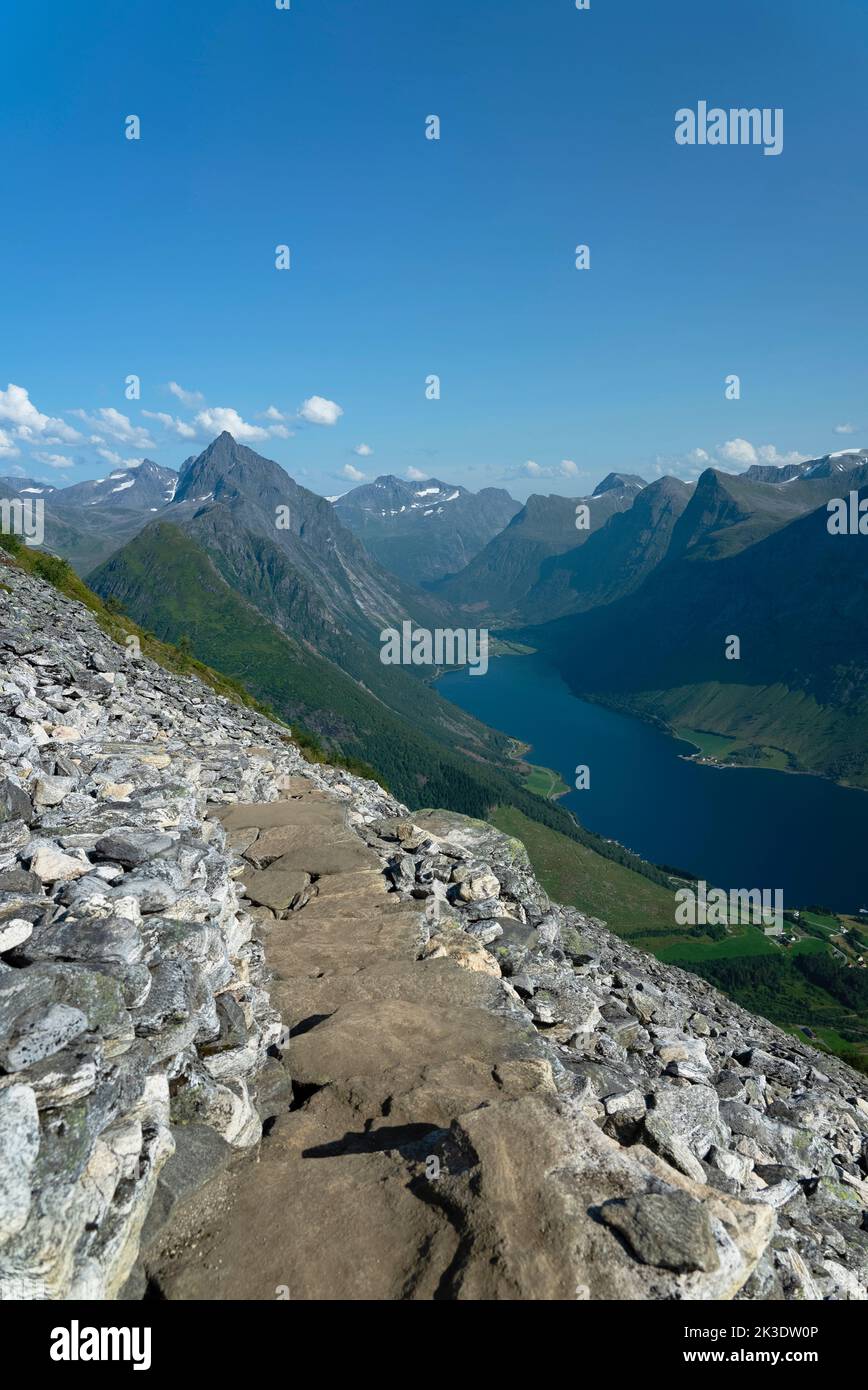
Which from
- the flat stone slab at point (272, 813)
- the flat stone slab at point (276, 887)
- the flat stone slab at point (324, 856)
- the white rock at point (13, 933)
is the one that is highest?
the white rock at point (13, 933)

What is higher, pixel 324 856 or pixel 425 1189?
pixel 324 856

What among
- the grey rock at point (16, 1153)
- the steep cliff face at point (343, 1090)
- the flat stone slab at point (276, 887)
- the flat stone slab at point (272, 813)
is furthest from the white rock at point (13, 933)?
the flat stone slab at point (272, 813)

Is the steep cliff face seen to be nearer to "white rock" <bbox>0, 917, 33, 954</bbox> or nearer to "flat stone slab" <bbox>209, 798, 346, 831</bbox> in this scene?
"white rock" <bbox>0, 917, 33, 954</bbox>

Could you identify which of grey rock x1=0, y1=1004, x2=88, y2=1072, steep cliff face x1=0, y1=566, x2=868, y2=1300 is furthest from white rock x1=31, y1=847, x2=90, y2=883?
grey rock x1=0, y1=1004, x2=88, y2=1072

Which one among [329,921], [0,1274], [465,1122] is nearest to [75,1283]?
[0,1274]

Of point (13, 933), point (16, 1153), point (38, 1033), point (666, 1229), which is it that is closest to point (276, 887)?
point (13, 933)

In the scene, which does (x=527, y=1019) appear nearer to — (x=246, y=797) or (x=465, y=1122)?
(x=465, y=1122)

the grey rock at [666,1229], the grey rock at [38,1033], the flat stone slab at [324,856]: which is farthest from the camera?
the flat stone slab at [324,856]

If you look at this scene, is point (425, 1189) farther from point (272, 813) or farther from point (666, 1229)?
point (272, 813)

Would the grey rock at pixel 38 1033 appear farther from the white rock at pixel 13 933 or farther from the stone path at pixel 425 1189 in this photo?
the stone path at pixel 425 1189
